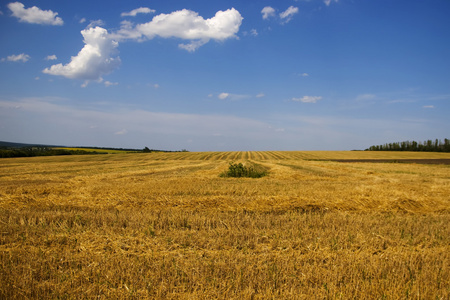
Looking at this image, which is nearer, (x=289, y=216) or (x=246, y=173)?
(x=289, y=216)

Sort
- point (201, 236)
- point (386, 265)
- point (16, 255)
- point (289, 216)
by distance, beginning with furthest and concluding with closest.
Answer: point (289, 216) < point (201, 236) < point (16, 255) < point (386, 265)

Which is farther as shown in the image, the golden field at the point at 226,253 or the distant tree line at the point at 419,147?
the distant tree line at the point at 419,147

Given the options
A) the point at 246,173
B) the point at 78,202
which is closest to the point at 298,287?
the point at 78,202

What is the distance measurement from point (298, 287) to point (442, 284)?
2050mm

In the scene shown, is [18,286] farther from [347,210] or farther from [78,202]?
[347,210]

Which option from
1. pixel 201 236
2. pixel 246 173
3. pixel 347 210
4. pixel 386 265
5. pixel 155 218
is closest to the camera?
pixel 386 265

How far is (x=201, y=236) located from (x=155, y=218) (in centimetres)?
178

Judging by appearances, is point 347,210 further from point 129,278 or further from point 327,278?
point 129,278

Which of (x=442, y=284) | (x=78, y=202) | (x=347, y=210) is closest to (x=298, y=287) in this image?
(x=442, y=284)

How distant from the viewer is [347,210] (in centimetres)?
847

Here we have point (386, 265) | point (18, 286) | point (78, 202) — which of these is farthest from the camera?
point (78, 202)

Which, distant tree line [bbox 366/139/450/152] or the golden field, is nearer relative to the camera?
the golden field

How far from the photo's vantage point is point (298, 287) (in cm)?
373

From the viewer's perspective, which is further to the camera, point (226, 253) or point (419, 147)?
point (419, 147)
